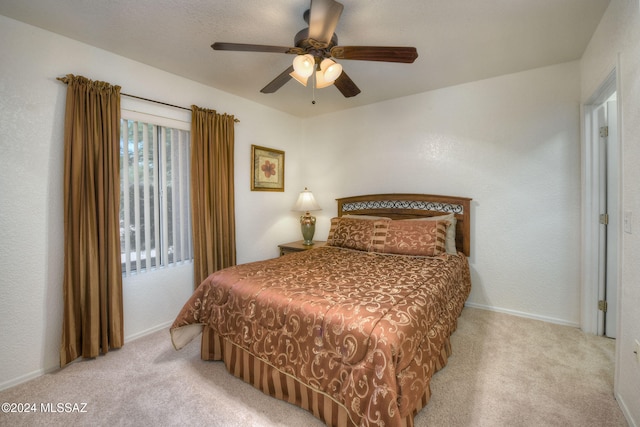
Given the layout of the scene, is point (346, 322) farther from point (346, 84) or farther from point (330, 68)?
point (346, 84)

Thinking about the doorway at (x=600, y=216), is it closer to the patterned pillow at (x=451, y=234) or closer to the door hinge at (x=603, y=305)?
the door hinge at (x=603, y=305)

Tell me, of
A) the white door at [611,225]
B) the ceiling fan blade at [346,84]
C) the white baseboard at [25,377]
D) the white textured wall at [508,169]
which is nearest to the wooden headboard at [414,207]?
the white textured wall at [508,169]

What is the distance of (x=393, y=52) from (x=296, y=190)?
9.16ft

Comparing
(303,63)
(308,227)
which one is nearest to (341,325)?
(303,63)

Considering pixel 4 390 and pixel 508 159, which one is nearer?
pixel 4 390

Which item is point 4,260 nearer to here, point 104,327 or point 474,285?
point 104,327

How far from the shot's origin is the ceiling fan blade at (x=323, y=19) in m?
1.47

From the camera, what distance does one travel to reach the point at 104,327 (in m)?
2.26

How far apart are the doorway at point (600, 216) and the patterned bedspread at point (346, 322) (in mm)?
1178

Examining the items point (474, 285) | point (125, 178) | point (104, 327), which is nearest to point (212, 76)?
point (125, 178)

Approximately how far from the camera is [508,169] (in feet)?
9.48

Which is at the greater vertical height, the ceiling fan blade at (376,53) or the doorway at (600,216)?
the ceiling fan blade at (376,53)

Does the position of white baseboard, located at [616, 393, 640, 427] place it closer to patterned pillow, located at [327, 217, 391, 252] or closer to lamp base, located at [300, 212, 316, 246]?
patterned pillow, located at [327, 217, 391, 252]

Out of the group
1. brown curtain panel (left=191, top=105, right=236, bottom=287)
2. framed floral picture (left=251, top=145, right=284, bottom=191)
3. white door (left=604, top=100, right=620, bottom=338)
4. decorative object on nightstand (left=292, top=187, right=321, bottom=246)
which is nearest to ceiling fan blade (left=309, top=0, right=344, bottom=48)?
brown curtain panel (left=191, top=105, right=236, bottom=287)
